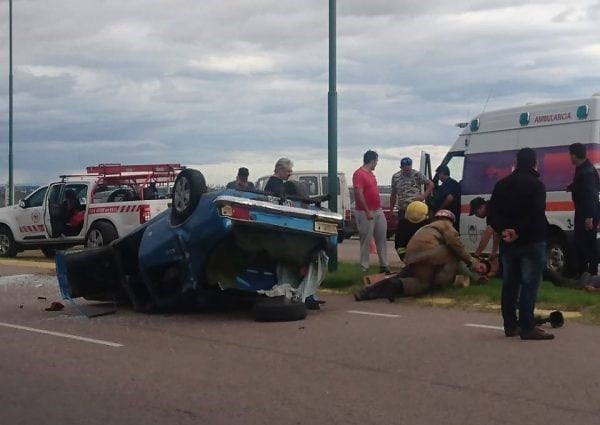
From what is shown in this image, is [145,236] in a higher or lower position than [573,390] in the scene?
higher

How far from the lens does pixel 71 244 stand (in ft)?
69.2

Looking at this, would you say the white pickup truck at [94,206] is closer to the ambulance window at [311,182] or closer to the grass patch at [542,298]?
the ambulance window at [311,182]

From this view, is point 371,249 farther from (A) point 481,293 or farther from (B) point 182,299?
(B) point 182,299

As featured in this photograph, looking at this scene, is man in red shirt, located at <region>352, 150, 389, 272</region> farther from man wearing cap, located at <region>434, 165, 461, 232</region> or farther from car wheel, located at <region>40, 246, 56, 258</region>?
car wheel, located at <region>40, 246, 56, 258</region>

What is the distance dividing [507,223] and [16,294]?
27.9ft

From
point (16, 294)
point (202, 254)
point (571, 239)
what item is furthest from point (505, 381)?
point (16, 294)

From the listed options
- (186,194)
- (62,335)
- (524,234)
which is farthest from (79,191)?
(524,234)

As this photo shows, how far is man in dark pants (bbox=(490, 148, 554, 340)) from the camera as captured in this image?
349 inches

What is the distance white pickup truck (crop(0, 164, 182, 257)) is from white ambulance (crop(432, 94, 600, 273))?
281 inches

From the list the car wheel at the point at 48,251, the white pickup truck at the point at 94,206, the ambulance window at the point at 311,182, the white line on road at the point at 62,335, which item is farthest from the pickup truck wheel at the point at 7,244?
the white line on road at the point at 62,335

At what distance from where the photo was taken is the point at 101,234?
1981 centimetres

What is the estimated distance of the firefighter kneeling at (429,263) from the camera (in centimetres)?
1159

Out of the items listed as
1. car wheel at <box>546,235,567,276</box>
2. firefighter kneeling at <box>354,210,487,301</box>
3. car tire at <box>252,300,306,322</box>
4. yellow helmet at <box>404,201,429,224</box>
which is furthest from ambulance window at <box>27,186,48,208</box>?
car wheel at <box>546,235,567,276</box>

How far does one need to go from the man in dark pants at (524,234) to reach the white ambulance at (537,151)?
177 inches
